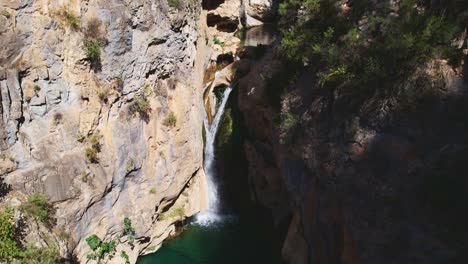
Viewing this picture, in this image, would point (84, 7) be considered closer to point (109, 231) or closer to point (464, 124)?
point (109, 231)

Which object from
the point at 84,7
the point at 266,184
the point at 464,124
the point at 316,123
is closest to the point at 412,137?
the point at 464,124

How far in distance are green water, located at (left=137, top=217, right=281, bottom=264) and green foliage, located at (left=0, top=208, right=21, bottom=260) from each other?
385 cm

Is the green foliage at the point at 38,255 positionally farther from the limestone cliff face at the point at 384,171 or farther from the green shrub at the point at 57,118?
the limestone cliff face at the point at 384,171

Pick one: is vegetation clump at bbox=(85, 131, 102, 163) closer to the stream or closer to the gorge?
the gorge

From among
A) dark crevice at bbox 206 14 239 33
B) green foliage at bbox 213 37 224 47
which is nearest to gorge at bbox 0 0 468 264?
green foliage at bbox 213 37 224 47

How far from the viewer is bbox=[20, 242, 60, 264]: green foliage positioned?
7.45 meters

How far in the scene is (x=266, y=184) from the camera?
11.9 m

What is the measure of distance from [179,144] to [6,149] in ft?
14.9

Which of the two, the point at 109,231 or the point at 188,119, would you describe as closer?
the point at 109,231

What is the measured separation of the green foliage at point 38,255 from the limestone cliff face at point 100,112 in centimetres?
32

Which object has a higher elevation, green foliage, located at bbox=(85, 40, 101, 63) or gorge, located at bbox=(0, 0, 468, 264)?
green foliage, located at bbox=(85, 40, 101, 63)

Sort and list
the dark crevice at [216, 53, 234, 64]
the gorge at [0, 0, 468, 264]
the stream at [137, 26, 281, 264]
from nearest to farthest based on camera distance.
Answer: the gorge at [0, 0, 468, 264] < the stream at [137, 26, 281, 264] < the dark crevice at [216, 53, 234, 64]

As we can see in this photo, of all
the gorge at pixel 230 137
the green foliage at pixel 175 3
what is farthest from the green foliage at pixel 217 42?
the green foliage at pixel 175 3

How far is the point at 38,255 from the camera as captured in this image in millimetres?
7559
